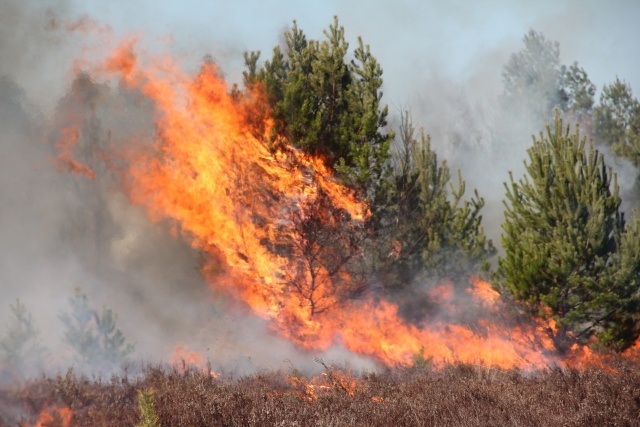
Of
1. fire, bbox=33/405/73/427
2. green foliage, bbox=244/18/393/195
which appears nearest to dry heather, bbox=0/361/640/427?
fire, bbox=33/405/73/427

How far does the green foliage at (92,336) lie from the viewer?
1281cm

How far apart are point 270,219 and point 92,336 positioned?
4829 mm

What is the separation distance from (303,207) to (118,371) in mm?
5500

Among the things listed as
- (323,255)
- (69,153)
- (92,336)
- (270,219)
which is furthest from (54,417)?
(69,153)

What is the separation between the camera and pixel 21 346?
1191cm

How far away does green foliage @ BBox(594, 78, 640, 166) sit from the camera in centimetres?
2305

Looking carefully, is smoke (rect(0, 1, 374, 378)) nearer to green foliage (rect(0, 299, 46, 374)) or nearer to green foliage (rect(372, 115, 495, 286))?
green foliage (rect(0, 299, 46, 374))

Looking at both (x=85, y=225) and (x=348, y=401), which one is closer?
(x=348, y=401)

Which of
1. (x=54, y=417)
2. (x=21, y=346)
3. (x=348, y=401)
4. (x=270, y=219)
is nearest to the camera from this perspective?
(x=348, y=401)

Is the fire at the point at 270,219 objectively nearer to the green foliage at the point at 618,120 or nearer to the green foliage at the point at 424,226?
the green foliage at the point at 424,226

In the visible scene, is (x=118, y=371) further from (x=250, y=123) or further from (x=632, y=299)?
(x=632, y=299)

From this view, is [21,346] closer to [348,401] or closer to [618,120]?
[348,401]

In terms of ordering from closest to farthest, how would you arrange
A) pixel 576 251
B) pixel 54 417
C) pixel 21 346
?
pixel 54 417 → pixel 576 251 → pixel 21 346

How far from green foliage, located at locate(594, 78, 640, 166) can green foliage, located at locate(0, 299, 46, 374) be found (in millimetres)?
21112
